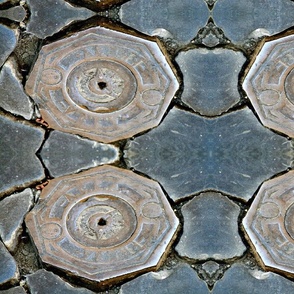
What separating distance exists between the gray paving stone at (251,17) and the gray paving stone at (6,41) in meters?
1.86

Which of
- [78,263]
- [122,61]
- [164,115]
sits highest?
[122,61]

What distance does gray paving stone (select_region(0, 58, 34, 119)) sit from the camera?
20.6 feet

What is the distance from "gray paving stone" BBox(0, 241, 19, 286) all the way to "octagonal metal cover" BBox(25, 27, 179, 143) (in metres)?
1.26

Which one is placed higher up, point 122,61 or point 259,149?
point 122,61

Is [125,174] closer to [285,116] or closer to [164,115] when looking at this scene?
[164,115]

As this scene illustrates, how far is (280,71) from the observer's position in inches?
244

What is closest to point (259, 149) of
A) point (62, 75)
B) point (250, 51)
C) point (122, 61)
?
point (250, 51)

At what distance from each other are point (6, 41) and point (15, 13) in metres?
0.28

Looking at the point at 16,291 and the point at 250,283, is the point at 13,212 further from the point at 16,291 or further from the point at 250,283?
the point at 250,283

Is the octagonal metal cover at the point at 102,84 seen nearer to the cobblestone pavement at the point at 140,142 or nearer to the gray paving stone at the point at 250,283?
the cobblestone pavement at the point at 140,142

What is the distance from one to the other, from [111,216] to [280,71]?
202 centimetres

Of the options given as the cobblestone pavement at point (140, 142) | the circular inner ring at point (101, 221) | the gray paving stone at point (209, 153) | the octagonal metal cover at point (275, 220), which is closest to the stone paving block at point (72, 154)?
the cobblestone pavement at point (140, 142)

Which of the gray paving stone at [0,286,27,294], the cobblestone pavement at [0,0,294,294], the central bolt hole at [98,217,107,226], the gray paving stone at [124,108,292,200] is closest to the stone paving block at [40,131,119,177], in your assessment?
the cobblestone pavement at [0,0,294,294]

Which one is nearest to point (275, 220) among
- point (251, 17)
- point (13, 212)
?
point (251, 17)
